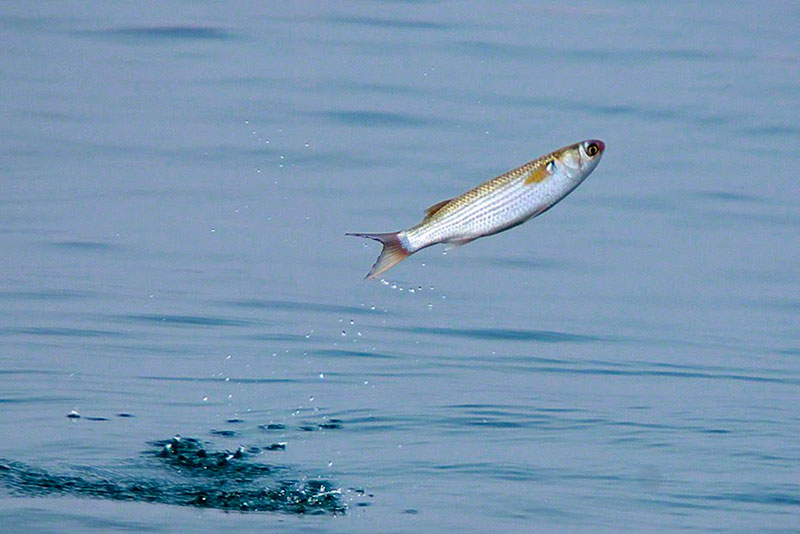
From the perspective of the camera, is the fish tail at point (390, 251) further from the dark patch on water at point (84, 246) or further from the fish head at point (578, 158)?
the dark patch on water at point (84, 246)

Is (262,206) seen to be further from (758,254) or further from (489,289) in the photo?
(758,254)

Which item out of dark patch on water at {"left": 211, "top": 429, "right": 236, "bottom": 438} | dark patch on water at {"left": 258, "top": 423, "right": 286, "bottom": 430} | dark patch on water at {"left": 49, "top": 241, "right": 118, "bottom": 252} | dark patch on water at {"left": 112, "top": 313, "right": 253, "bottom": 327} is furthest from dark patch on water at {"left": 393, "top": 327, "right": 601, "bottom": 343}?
dark patch on water at {"left": 49, "top": 241, "right": 118, "bottom": 252}

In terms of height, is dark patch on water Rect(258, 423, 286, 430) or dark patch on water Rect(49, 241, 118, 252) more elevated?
dark patch on water Rect(49, 241, 118, 252)

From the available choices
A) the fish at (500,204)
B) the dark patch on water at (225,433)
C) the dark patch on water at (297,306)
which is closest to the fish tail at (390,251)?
the fish at (500,204)

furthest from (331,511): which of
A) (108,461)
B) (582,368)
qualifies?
(582,368)

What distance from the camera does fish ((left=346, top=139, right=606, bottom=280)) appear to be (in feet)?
21.8

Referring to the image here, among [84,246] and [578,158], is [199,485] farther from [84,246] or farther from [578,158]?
[84,246]

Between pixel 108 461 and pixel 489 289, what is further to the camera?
pixel 489 289

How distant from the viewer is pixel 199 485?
25.8ft

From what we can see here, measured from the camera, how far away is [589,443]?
8891 mm

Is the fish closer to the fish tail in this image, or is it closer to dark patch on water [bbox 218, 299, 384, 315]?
the fish tail

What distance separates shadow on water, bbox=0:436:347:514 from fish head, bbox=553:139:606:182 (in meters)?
1.88

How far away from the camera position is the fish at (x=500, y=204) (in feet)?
21.8

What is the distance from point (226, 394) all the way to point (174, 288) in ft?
7.62
